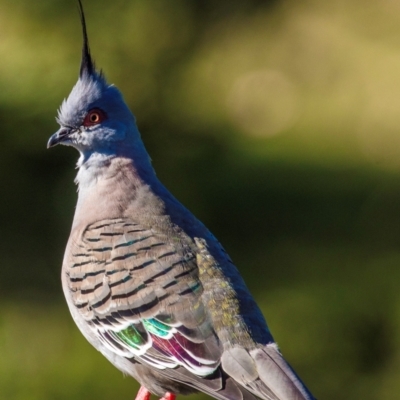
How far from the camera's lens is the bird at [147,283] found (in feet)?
13.3

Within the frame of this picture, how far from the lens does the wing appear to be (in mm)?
4199

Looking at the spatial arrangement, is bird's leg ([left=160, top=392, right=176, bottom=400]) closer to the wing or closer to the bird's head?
the wing

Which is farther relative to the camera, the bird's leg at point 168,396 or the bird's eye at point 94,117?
the bird's eye at point 94,117

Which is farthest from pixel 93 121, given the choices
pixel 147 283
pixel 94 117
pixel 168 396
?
pixel 168 396

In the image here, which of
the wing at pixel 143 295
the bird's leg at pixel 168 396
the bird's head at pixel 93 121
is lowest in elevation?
the bird's leg at pixel 168 396

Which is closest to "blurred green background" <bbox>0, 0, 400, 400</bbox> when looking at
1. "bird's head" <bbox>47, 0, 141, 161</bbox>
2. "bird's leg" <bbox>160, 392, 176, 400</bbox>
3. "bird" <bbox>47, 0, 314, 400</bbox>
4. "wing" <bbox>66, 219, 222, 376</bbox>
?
"bird's head" <bbox>47, 0, 141, 161</bbox>

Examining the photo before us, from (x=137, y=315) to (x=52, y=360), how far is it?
500 cm

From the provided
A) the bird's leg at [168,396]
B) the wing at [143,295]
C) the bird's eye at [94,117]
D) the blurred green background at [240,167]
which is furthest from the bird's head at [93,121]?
the blurred green background at [240,167]

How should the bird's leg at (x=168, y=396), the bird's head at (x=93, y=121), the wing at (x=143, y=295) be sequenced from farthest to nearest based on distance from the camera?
the bird's head at (x=93, y=121)
the bird's leg at (x=168, y=396)
the wing at (x=143, y=295)

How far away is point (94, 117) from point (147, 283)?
4.07ft

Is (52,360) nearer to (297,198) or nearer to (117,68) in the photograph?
(117,68)

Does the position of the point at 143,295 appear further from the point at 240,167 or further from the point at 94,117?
the point at 240,167

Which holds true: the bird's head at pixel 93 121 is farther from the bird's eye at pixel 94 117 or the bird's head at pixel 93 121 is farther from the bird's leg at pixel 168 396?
the bird's leg at pixel 168 396

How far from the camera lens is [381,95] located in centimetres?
1622
